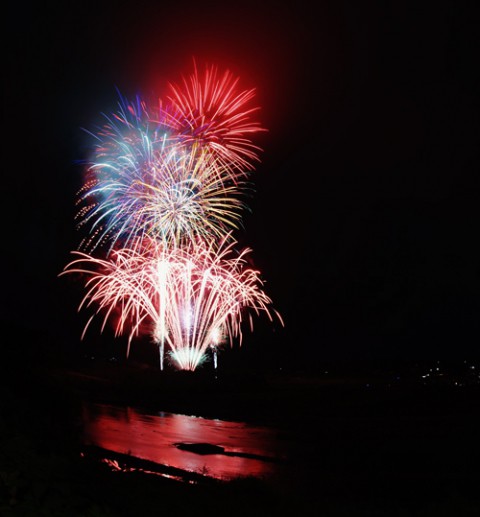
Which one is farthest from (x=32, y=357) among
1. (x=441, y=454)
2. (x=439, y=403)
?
(x=439, y=403)

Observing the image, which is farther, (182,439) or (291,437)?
(291,437)

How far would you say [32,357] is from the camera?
34.8 ft

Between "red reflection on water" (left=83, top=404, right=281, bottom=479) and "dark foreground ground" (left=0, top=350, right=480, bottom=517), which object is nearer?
"dark foreground ground" (left=0, top=350, right=480, bottom=517)

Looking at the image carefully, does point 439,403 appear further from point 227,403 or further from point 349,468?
point 349,468

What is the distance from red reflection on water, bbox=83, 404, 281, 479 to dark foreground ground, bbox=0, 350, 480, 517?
1.31 meters

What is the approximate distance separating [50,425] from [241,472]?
707 cm

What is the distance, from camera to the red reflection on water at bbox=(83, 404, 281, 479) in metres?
14.1

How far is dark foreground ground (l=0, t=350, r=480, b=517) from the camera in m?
5.78

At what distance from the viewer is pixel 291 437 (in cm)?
1958

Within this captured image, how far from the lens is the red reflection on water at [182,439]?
554 inches

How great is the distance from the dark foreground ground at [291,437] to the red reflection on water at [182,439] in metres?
1.31

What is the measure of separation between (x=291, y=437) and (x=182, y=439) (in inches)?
145

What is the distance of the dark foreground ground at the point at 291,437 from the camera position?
578 cm

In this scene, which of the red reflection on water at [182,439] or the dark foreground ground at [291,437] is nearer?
the dark foreground ground at [291,437]
